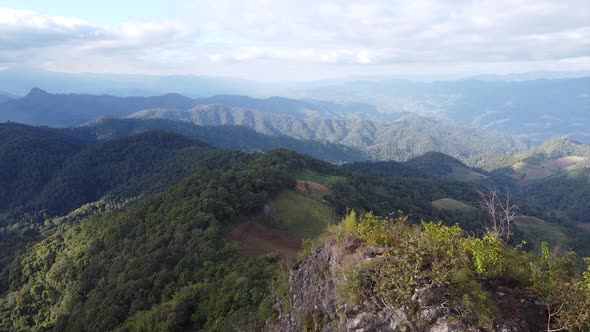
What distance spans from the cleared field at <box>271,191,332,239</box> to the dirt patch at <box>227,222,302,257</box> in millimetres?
1720

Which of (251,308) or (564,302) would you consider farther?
(251,308)

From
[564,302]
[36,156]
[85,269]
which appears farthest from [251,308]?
[36,156]

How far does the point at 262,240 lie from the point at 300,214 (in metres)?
8.78

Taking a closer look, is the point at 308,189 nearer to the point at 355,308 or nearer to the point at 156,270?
the point at 156,270

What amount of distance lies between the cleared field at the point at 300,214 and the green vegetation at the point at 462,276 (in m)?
32.7

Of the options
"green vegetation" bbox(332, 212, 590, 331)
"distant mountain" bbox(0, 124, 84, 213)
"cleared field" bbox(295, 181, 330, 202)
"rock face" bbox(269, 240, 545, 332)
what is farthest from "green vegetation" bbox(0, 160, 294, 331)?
"distant mountain" bbox(0, 124, 84, 213)

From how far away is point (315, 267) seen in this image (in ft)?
45.8

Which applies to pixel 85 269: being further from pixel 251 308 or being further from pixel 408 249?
pixel 408 249

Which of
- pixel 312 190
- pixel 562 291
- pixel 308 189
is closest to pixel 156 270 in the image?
pixel 308 189

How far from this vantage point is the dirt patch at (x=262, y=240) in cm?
3844

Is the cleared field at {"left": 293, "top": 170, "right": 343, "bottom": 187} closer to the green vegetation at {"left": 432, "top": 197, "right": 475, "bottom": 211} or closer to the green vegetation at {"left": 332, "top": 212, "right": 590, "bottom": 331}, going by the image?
the green vegetation at {"left": 432, "top": 197, "right": 475, "bottom": 211}

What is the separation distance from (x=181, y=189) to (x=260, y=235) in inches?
693

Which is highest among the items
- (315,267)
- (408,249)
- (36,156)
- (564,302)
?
(408,249)

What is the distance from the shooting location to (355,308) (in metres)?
10.9
